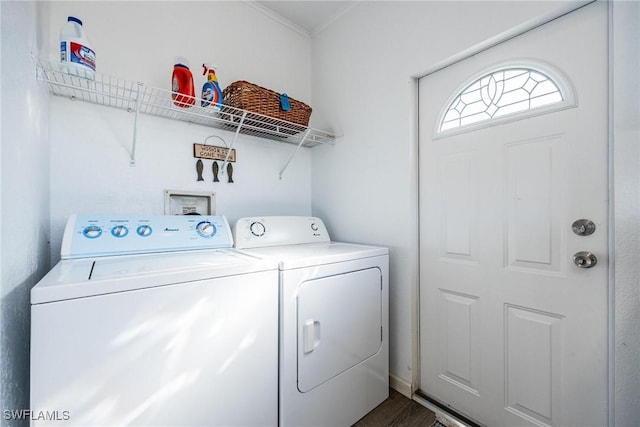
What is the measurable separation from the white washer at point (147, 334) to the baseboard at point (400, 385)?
3.02ft

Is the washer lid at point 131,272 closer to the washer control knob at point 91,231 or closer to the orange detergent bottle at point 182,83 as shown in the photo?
the washer control knob at point 91,231

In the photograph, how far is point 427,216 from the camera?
170cm

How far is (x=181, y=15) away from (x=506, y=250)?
239 cm

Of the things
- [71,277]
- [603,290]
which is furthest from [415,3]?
[71,277]

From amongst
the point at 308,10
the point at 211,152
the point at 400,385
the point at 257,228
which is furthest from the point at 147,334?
the point at 308,10

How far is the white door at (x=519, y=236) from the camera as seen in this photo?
1151 millimetres

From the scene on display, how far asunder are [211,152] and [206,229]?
23.4 inches

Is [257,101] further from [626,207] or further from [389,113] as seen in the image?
[626,207]

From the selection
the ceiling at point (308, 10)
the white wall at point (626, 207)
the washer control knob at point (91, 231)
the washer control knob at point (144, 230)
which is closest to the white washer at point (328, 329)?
the washer control knob at point (144, 230)

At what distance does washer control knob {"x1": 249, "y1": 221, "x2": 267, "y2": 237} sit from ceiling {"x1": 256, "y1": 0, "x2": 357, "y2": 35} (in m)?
1.71

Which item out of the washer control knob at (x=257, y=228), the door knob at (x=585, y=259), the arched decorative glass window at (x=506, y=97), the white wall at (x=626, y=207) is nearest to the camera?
the white wall at (x=626, y=207)

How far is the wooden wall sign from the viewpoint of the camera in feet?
5.99

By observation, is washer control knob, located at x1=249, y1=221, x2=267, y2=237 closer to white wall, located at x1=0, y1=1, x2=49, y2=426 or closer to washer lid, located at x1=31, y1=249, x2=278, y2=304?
washer lid, located at x1=31, y1=249, x2=278, y2=304

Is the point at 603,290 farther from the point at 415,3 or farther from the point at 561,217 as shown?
the point at 415,3
